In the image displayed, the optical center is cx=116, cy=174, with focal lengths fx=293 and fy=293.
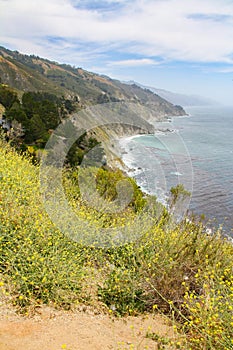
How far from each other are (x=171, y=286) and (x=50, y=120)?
25637mm

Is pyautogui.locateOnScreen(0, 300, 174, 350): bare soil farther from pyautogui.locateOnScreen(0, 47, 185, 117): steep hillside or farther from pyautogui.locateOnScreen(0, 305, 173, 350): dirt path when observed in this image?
pyautogui.locateOnScreen(0, 47, 185, 117): steep hillside

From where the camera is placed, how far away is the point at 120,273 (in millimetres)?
4344

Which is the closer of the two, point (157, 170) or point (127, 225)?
point (127, 225)

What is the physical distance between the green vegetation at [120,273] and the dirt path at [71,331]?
0.51ft

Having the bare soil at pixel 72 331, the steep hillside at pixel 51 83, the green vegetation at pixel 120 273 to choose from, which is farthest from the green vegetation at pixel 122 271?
the steep hillside at pixel 51 83

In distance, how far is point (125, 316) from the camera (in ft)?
12.9

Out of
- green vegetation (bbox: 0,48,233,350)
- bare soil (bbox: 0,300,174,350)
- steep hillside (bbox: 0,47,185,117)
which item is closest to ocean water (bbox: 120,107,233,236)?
green vegetation (bbox: 0,48,233,350)

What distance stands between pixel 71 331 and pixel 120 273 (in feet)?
3.96

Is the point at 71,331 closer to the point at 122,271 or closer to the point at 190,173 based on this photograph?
the point at 122,271

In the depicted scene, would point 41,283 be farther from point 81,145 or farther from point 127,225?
point 81,145

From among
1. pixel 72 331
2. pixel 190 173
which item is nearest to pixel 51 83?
pixel 190 173

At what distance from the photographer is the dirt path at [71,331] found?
3.05 m

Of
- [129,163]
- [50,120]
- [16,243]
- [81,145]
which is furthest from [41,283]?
[129,163]

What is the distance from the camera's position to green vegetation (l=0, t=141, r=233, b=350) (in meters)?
3.58
